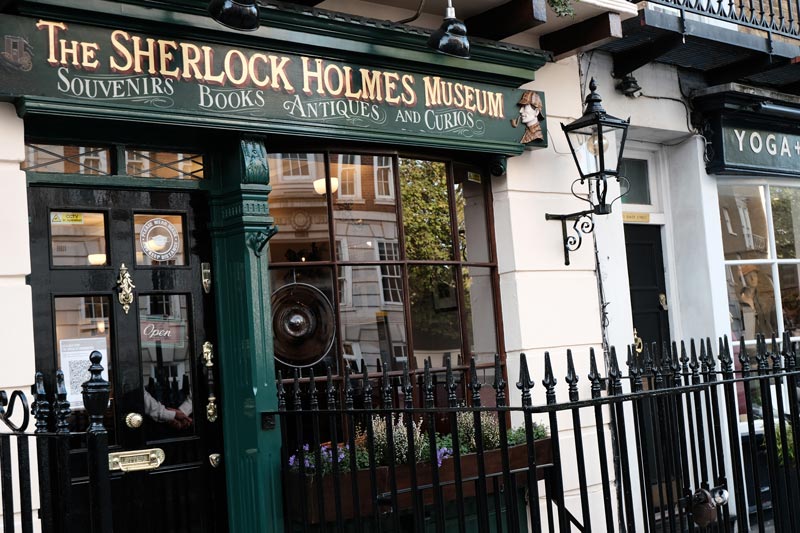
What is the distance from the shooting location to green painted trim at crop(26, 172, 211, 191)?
5207 millimetres

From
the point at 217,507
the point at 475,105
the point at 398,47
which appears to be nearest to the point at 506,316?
the point at 475,105

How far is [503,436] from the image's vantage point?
3932mm

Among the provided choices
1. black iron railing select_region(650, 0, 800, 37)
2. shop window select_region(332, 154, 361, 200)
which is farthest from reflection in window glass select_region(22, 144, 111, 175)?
black iron railing select_region(650, 0, 800, 37)

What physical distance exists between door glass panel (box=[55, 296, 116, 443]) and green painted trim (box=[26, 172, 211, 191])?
643 mm

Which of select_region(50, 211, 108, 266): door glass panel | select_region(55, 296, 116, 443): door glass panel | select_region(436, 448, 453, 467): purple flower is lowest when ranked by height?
select_region(436, 448, 453, 467): purple flower

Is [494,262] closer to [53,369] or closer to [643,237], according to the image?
[643,237]

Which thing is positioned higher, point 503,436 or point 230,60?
point 230,60

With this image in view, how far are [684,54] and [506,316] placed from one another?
9.80 feet

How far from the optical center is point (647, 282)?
862 centimetres

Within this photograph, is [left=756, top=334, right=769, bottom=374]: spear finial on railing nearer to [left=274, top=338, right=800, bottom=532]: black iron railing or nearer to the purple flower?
[left=274, top=338, right=800, bottom=532]: black iron railing

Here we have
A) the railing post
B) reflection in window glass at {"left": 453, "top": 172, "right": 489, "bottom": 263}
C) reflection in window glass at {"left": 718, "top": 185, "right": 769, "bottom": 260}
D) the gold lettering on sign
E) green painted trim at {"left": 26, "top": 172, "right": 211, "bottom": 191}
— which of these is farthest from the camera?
reflection in window glass at {"left": 718, "top": 185, "right": 769, "bottom": 260}

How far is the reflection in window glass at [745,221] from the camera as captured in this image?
353 inches

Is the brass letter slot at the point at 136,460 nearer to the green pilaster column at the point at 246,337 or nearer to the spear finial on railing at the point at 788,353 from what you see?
the green pilaster column at the point at 246,337

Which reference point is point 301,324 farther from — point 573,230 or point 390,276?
point 573,230
